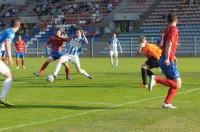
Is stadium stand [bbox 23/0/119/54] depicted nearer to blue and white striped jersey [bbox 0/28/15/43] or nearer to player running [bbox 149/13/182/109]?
blue and white striped jersey [bbox 0/28/15/43]

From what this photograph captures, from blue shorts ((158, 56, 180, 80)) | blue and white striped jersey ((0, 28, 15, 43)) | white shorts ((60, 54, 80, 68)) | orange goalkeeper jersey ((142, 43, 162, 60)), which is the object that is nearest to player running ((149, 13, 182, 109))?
blue shorts ((158, 56, 180, 80))

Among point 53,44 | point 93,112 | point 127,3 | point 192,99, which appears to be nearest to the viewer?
point 93,112

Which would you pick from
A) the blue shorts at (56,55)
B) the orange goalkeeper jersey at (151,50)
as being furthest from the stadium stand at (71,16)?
the orange goalkeeper jersey at (151,50)

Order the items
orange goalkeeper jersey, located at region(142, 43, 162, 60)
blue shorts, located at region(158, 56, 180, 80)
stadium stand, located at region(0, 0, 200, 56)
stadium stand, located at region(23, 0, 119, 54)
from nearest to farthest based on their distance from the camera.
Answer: blue shorts, located at region(158, 56, 180, 80) → orange goalkeeper jersey, located at region(142, 43, 162, 60) → stadium stand, located at region(0, 0, 200, 56) → stadium stand, located at region(23, 0, 119, 54)

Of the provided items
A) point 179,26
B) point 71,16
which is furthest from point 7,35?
point 71,16

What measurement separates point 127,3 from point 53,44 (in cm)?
3512

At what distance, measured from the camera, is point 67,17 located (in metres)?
59.0

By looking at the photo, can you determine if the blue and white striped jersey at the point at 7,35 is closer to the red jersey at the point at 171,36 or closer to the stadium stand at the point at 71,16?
the red jersey at the point at 171,36

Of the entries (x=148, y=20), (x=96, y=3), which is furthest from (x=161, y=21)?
(x=96, y=3)

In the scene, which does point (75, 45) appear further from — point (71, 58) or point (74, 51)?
point (71, 58)

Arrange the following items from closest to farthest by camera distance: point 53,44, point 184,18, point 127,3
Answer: point 53,44 < point 184,18 < point 127,3

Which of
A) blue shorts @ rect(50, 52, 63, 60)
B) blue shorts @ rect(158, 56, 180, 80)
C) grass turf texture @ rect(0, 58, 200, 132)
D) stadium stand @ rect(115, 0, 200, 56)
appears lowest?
stadium stand @ rect(115, 0, 200, 56)

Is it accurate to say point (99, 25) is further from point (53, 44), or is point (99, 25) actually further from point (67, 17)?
point (53, 44)

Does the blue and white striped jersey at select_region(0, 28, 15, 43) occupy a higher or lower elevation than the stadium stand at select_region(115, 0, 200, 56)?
higher
